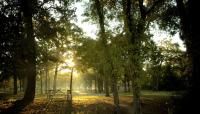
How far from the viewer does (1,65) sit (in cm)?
2356

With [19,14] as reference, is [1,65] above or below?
below

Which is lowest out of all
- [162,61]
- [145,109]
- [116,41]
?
[145,109]

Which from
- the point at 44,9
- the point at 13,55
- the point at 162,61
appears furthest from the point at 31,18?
the point at 162,61

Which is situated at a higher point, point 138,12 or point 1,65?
point 138,12

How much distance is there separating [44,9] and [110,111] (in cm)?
1131

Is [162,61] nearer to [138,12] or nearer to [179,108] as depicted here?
[179,108]

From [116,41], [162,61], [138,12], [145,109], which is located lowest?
[145,109]

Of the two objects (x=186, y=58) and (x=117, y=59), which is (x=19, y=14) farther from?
(x=186, y=58)

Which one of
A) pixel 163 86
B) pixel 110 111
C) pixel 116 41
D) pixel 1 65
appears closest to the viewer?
pixel 116 41

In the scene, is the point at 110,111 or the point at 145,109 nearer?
the point at 110,111

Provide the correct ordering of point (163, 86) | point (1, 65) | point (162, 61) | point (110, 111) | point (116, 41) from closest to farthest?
1. point (162, 61)
2. point (116, 41)
3. point (110, 111)
4. point (1, 65)
5. point (163, 86)

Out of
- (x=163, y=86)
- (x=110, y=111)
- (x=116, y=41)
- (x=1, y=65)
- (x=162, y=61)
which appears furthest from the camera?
(x=163, y=86)

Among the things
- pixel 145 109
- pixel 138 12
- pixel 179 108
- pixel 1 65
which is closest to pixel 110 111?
pixel 145 109

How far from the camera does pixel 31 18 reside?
25.8 metres
